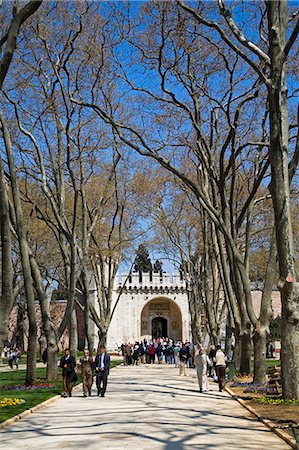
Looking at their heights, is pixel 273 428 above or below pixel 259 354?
below

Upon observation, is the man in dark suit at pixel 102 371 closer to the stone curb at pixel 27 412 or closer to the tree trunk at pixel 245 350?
the stone curb at pixel 27 412

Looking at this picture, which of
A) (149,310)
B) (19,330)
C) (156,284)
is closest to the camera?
(19,330)

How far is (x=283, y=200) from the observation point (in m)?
11.8

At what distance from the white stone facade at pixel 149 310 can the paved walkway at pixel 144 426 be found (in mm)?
38269

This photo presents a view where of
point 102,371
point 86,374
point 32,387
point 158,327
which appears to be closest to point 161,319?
point 158,327

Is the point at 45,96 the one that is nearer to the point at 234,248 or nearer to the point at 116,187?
the point at 116,187

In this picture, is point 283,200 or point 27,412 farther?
point 27,412

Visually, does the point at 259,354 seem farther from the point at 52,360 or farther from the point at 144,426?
the point at 52,360

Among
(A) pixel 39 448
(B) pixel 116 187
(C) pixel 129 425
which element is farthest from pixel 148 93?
(A) pixel 39 448

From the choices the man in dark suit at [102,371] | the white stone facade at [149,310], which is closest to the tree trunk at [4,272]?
the man in dark suit at [102,371]

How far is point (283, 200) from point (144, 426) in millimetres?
5256

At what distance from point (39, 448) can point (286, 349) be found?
552 centimetres

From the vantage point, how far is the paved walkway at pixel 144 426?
8.23m

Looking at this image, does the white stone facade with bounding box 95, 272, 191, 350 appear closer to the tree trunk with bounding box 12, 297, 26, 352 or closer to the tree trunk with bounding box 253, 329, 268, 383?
the tree trunk with bounding box 12, 297, 26, 352
